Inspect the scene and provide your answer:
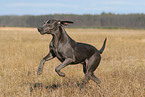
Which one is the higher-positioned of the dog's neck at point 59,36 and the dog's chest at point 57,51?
the dog's neck at point 59,36

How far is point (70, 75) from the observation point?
22.8 feet

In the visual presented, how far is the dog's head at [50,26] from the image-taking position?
4051 millimetres

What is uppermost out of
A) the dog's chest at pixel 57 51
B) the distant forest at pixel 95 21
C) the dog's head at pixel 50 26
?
the dog's head at pixel 50 26

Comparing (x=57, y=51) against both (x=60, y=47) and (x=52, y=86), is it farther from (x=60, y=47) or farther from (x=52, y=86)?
(x=52, y=86)

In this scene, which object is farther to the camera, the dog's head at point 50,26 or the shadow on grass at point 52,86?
the shadow on grass at point 52,86

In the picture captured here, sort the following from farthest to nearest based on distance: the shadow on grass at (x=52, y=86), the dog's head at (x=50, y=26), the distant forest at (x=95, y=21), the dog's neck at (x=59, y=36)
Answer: the distant forest at (x=95, y=21) → the shadow on grass at (x=52, y=86) → the dog's neck at (x=59, y=36) → the dog's head at (x=50, y=26)

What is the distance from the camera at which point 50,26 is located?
13.4ft

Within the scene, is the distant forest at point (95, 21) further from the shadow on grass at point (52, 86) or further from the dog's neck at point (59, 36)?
the dog's neck at point (59, 36)

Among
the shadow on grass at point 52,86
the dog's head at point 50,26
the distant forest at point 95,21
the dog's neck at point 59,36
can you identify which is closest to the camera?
the dog's head at point 50,26

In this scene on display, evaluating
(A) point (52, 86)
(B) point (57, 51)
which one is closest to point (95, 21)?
(A) point (52, 86)

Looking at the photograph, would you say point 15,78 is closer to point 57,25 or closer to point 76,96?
point 76,96

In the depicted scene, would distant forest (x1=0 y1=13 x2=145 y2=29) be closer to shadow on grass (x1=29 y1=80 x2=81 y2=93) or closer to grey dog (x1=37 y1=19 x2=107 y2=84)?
shadow on grass (x1=29 y1=80 x2=81 y2=93)

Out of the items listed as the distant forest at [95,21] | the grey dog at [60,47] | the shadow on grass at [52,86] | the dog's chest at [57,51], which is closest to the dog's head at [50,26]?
the grey dog at [60,47]

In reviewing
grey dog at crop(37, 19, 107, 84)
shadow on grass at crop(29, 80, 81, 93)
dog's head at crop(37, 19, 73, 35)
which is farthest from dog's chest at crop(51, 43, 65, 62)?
shadow on grass at crop(29, 80, 81, 93)
